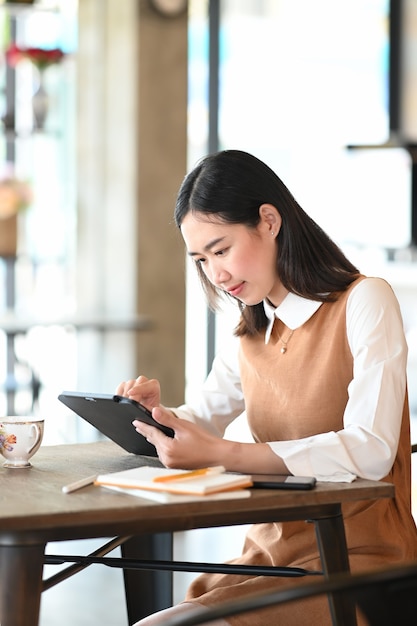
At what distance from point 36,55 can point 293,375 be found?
136 inches

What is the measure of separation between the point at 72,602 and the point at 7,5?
2.74 meters

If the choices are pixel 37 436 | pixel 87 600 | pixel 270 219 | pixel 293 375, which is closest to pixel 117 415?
pixel 37 436

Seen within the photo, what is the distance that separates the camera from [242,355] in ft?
7.11

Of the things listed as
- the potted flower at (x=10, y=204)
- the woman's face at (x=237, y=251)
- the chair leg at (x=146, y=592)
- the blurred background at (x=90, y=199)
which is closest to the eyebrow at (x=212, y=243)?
the woman's face at (x=237, y=251)

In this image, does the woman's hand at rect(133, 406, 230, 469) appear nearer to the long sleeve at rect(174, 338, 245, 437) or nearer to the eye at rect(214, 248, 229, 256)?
the eye at rect(214, 248, 229, 256)

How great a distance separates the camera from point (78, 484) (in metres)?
1.61

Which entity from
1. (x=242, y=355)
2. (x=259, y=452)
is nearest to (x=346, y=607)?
(x=259, y=452)

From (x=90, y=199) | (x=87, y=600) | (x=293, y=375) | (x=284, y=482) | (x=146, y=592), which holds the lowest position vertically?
(x=87, y=600)

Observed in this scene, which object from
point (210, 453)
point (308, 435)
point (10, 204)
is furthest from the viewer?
point (10, 204)

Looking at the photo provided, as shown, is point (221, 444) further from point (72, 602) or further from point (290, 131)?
point (290, 131)

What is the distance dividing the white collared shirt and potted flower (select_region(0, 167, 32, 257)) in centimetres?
323

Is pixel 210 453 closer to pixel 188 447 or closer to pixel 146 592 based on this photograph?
pixel 188 447

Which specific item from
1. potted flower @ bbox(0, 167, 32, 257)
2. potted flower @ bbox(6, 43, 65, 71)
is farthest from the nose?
potted flower @ bbox(6, 43, 65, 71)

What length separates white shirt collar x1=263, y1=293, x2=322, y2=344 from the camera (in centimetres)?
201
